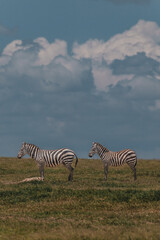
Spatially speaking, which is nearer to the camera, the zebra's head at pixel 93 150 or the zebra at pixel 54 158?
the zebra at pixel 54 158

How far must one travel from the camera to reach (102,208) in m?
20.2

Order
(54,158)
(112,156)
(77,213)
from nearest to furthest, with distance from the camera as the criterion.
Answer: (77,213), (54,158), (112,156)

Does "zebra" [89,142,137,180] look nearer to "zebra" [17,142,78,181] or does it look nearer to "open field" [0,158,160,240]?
"zebra" [17,142,78,181]

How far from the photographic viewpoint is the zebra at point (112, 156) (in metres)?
32.6

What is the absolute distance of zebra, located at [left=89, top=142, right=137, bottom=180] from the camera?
3256 cm

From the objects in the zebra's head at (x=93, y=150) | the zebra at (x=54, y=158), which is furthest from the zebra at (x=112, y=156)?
the zebra at (x=54, y=158)

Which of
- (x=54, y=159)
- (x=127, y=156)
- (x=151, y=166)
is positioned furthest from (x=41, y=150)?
(x=151, y=166)

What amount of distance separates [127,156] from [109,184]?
5.96m

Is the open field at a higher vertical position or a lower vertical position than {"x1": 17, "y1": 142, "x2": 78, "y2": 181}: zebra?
lower

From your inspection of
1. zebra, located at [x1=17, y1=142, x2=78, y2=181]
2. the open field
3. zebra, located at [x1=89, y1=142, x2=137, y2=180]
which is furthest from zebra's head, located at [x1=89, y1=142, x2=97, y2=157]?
the open field

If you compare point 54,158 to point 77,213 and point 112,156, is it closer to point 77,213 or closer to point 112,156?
point 112,156

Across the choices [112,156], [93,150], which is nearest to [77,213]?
[112,156]

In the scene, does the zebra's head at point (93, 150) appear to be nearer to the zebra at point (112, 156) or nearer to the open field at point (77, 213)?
the zebra at point (112, 156)

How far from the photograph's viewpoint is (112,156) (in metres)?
32.6
